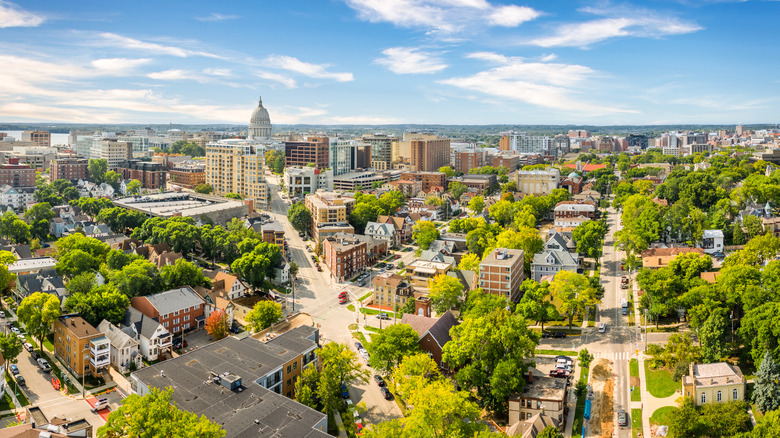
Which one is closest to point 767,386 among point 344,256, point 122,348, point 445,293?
point 445,293

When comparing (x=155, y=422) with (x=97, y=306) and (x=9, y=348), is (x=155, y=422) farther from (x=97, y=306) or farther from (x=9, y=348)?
(x=97, y=306)

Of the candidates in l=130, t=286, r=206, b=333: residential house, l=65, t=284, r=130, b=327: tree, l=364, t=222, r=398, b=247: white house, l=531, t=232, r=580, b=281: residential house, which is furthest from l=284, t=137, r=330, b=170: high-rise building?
l=65, t=284, r=130, b=327: tree

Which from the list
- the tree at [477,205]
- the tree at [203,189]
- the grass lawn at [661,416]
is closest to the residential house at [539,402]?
the grass lawn at [661,416]

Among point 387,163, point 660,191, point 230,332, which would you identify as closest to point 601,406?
point 230,332

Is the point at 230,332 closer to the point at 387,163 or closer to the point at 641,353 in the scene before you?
the point at 641,353

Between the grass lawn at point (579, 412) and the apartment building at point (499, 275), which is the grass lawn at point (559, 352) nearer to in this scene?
the grass lawn at point (579, 412)

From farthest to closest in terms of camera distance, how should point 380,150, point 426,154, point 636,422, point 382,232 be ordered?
point 380,150, point 426,154, point 382,232, point 636,422
